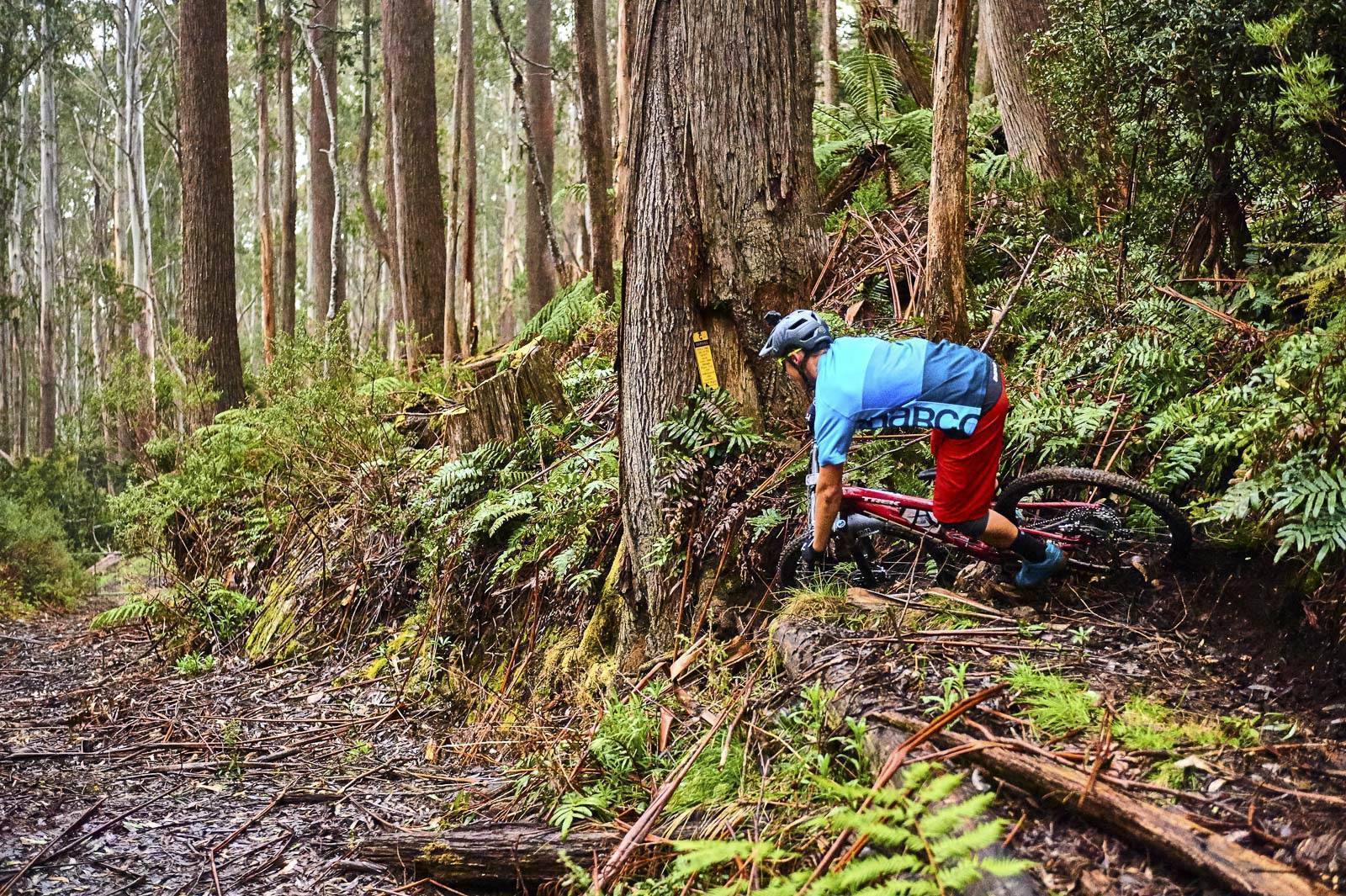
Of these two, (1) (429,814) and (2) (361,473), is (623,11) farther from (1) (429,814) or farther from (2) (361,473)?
(1) (429,814)

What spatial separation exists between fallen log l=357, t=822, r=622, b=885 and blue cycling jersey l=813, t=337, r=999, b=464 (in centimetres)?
194

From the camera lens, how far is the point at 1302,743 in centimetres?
333

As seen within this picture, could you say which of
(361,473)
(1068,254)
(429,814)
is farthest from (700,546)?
(361,473)

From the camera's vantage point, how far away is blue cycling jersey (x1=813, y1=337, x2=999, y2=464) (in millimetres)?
4574

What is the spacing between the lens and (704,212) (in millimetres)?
5648

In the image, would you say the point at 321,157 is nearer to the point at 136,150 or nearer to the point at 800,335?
the point at 136,150

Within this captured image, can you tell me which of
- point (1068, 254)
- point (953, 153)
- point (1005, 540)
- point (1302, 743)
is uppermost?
point (953, 153)

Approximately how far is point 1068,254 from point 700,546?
3.35 metres

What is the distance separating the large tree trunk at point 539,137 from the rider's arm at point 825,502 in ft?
40.9

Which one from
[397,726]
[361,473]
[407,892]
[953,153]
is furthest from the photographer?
[361,473]

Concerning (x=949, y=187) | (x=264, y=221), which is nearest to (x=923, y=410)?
(x=949, y=187)

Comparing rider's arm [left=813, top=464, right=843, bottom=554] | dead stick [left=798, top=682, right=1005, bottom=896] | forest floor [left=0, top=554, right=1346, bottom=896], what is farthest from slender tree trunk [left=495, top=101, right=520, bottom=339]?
dead stick [left=798, top=682, right=1005, bottom=896]

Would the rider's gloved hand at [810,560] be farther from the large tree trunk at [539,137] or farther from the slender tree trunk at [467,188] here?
the large tree trunk at [539,137]

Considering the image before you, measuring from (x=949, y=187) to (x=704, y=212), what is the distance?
1.59 metres
